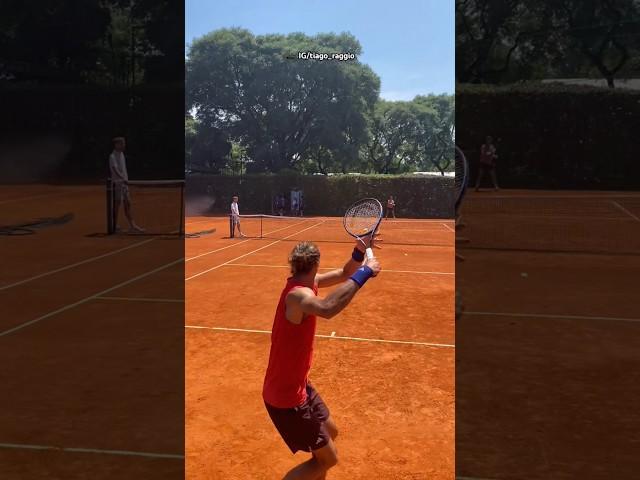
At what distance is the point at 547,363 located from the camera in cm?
523

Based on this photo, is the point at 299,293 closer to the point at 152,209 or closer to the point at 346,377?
the point at 346,377

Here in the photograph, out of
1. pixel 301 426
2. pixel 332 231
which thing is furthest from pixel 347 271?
pixel 332 231

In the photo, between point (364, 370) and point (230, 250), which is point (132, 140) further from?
point (364, 370)

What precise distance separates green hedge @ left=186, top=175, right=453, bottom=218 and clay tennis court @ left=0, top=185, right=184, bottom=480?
54.7ft

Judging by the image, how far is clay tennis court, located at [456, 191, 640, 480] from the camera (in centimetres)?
355

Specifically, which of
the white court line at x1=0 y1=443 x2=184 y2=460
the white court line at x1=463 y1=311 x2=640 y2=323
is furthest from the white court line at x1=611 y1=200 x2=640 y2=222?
the white court line at x1=0 y1=443 x2=184 y2=460

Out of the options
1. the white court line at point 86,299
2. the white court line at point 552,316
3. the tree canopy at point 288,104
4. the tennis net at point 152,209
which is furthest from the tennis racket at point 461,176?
the tree canopy at point 288,104

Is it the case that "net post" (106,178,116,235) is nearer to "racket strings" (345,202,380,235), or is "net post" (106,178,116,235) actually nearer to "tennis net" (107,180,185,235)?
"tennis net" (107,180,185,235)

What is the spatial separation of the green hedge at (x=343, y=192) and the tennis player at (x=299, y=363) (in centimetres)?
2406

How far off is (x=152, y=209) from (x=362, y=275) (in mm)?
13632

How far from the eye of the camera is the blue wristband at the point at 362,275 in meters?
2.59

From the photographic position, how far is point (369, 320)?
6730 mm

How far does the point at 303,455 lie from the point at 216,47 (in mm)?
38283

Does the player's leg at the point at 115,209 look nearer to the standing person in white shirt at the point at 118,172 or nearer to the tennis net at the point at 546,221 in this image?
the standing person in white shirt at the point at 118,172
